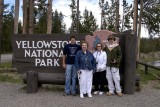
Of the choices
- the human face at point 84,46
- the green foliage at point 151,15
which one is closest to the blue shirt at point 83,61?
the human face at point 84,46

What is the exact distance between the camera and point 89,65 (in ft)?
33.9

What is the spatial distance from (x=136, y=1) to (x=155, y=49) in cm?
2549

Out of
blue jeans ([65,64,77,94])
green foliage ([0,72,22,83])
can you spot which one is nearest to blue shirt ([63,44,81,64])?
blue jeans ([65,64,77,94])

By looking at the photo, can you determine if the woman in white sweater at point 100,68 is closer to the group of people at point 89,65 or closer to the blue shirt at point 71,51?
the group of people at point 89,65

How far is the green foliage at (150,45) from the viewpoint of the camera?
47037 millimetres

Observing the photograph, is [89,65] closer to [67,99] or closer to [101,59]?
[101,59]

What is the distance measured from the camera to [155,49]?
48.7 meters

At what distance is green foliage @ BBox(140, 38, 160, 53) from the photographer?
47.0 m

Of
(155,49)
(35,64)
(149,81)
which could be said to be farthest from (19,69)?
(155,49)

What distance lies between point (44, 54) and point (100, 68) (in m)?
2.00

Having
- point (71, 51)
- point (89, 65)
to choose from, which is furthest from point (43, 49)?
point (89, 65)

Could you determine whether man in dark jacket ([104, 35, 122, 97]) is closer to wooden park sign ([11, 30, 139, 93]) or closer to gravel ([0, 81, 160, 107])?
gravel ([0, 81, 160, 107])

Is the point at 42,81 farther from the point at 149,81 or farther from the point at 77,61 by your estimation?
the point at 149,81

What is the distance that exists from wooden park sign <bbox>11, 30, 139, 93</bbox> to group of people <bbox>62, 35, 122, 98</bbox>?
0.51 m
